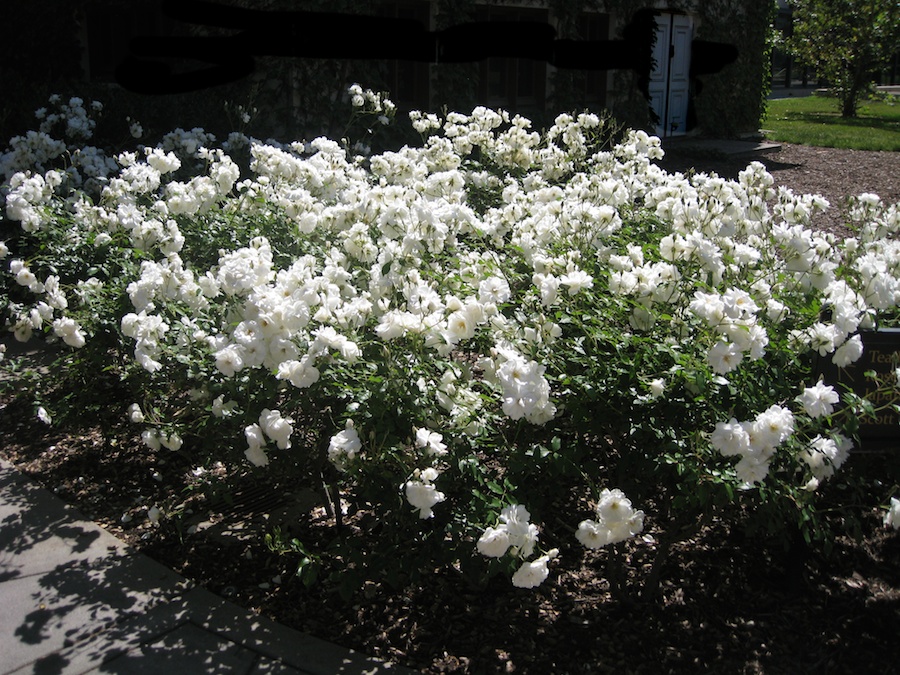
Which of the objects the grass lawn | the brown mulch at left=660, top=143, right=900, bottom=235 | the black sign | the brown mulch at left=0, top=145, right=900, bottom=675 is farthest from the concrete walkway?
the grass lawn

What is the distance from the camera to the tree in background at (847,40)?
2133cm

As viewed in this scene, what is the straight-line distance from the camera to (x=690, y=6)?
15094 mm

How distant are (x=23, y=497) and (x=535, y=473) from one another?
2.12 m

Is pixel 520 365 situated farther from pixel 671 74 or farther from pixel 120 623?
pixel 671 74

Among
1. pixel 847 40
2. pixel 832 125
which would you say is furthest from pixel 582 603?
pixel 847 40

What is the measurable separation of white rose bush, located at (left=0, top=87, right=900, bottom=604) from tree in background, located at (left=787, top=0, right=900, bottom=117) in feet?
67.9

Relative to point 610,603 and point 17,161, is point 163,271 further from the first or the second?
point 17,161

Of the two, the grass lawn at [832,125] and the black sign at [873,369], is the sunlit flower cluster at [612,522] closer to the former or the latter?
the black sign at [873,369]

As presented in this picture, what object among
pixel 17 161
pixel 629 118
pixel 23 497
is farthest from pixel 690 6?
pixel 23 497

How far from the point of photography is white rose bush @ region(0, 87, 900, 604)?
2480 mm

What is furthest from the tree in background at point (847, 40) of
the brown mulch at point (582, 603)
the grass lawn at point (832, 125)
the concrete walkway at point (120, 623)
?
the concrete walkway at point (120, 623)

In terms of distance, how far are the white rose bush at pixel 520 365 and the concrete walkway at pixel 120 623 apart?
0.30m

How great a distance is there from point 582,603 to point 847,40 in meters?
22.5

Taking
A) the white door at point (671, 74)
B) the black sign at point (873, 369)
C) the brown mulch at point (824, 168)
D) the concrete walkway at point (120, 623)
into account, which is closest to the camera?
the concrete walkway at point (120, 623)
